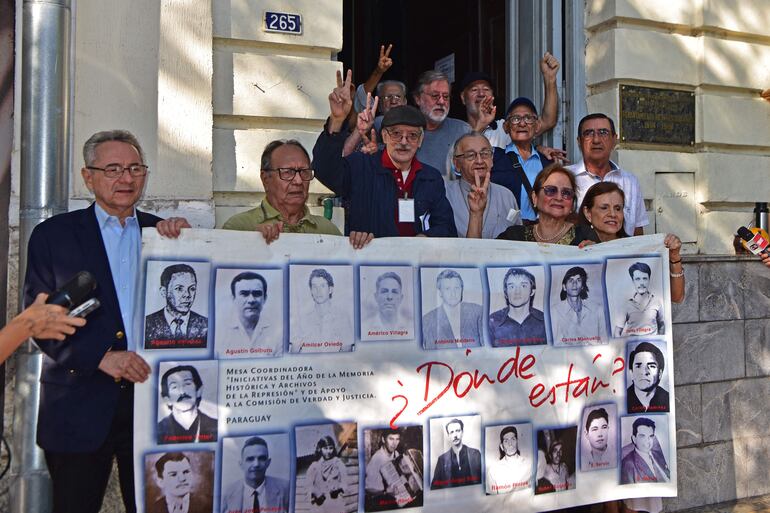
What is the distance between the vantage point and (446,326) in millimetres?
3617

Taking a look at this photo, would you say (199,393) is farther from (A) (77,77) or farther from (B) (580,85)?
(B) (580,85)

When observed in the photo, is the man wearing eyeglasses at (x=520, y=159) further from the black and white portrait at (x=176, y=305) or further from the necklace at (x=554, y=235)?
the black and white portrait at (x=176, y=305)

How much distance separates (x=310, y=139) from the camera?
479 centimetres

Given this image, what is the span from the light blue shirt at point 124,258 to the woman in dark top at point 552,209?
1.83 m

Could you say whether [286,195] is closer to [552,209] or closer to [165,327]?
[165,327]

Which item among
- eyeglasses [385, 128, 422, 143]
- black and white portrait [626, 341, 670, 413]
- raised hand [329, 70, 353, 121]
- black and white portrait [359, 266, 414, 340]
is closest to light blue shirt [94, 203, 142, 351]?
black and white portrait [359, 266, 414, 340]

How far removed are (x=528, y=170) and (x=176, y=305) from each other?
2.80m

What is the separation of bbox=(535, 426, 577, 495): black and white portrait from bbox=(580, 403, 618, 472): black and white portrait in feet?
0.20

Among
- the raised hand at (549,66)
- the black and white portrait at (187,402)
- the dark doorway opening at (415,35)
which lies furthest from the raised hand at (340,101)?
the dark doorway opening at (415,35)

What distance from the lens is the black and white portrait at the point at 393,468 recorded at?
3.41 metres

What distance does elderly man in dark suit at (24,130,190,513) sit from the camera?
3.00 m

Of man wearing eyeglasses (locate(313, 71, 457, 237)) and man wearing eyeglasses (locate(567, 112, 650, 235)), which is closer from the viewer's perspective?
man wearing eyeglasses (locate(313, 71, 457, 237))

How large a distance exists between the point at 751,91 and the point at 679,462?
2875mm

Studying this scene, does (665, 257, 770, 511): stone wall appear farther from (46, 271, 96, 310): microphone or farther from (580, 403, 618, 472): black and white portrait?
(46, 271, 96, 310): microphone
